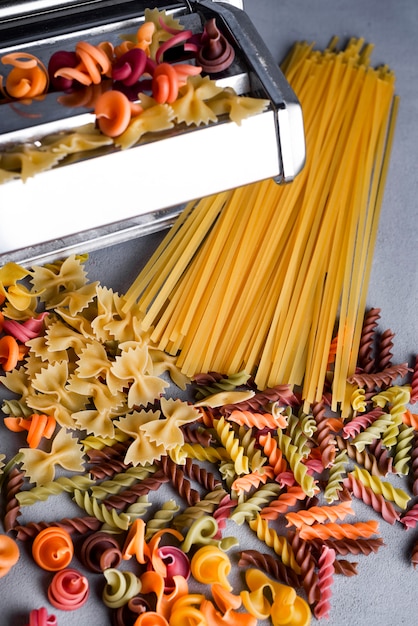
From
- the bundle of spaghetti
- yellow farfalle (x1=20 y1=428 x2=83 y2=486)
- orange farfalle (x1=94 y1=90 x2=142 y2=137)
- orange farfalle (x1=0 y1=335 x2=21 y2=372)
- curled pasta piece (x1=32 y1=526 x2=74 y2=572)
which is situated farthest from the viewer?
the bundle of spaghetti

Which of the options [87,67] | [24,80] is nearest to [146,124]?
[87,67]

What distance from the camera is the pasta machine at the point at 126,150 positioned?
1921mm

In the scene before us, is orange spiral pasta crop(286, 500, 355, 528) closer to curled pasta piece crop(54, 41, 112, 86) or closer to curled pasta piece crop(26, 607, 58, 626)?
curled pasta piece crop(26, 607, 58, 626)

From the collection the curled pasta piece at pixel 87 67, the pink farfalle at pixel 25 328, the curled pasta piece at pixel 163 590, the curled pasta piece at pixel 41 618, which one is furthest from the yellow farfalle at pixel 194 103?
the curled pasta piece at pixel 41 618

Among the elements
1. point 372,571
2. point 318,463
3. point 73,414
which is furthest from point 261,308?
point 372,571

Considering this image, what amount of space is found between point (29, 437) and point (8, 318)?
0.45 metres

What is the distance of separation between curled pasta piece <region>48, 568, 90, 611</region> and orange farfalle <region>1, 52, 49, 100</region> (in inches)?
51.0

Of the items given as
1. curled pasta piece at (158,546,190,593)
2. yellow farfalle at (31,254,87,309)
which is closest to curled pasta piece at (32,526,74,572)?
curled pasta piece at (158,546,190,593)

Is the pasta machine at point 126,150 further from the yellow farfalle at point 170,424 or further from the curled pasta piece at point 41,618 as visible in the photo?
the curled pasta piece at point 41,618

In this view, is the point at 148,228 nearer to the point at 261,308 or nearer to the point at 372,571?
the point at 261,308

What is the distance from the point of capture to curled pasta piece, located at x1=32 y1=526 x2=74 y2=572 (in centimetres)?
210

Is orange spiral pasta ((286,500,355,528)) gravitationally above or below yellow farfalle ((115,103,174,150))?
below

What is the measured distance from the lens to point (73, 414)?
7.67 ft

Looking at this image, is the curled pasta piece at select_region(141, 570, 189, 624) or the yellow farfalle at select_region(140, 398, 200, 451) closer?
the curled pasta piece at select_region(141, 570, 189, 624)
